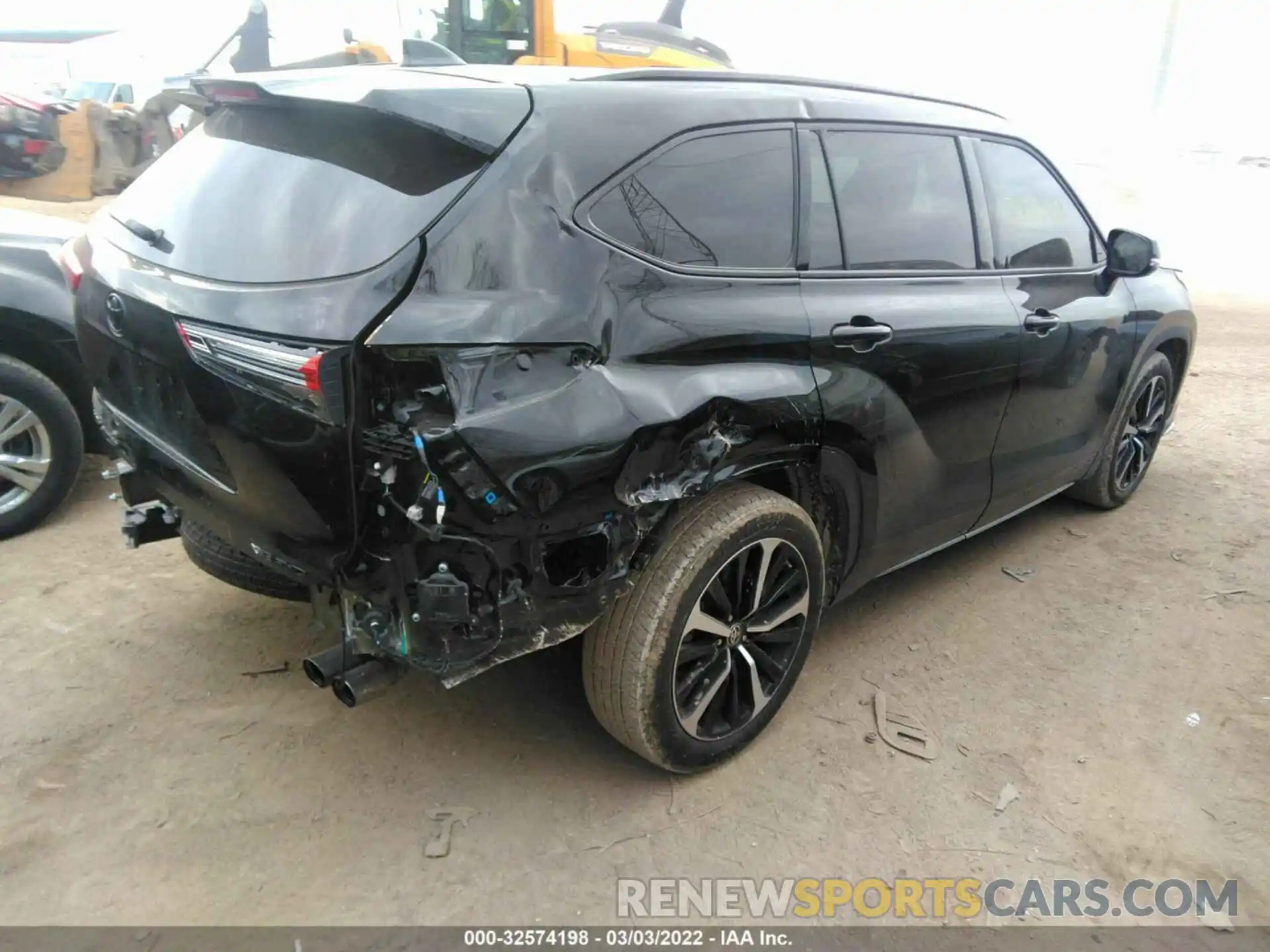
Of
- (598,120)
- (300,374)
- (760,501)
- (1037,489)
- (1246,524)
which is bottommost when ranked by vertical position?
(1246,524)

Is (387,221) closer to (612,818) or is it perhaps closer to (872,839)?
(612,818)

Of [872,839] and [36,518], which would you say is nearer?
[872,839]

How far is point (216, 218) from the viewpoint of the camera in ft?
7.41

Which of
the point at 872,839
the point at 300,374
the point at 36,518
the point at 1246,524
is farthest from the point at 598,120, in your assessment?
the point at 1246,524

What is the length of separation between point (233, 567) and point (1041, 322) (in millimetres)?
2897

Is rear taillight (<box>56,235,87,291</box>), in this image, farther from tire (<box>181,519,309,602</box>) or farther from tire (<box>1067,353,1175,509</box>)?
tire (<box>1067,353,1175,509</box>)

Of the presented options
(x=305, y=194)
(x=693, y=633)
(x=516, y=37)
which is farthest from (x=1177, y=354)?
(x=516, y=37)

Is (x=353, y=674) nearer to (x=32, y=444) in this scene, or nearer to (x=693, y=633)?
(x=693, y=633)

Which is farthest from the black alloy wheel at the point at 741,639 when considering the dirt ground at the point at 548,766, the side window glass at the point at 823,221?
the side window glass at the point at 823,221

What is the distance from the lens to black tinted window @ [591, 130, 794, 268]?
89.8 inches

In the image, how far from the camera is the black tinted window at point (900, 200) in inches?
110

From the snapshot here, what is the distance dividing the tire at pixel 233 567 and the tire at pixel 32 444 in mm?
1478

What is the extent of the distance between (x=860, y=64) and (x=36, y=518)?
21048 mm

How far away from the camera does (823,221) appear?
271 centimetres
